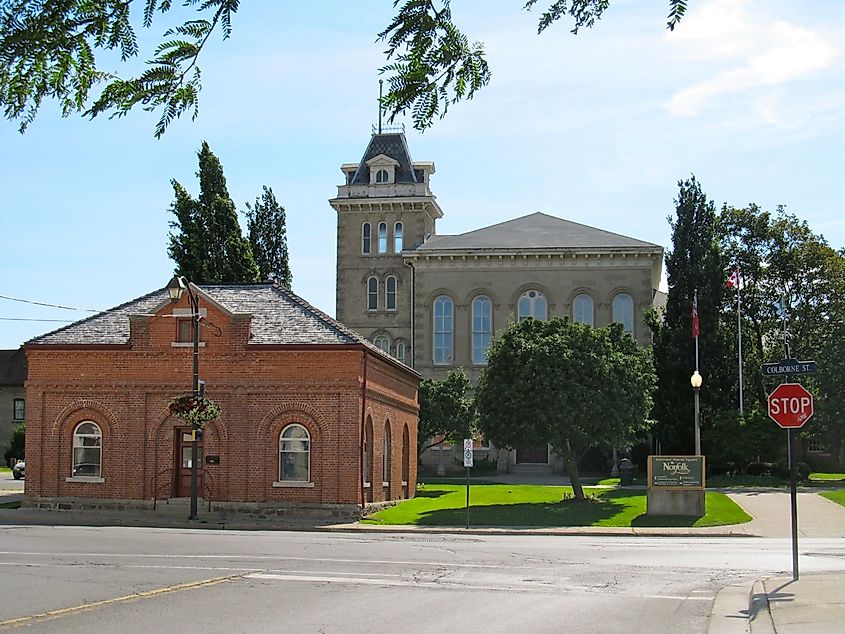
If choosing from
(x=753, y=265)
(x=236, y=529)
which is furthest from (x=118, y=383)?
(x=753, y=265)

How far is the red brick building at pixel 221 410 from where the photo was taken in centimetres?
3528

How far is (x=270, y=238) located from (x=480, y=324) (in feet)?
43.9

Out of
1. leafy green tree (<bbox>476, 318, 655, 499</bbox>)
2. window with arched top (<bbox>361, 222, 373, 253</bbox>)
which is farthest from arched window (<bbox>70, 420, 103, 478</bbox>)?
window with arched top (<bbox>361, 222, 373, 253</bbox>)

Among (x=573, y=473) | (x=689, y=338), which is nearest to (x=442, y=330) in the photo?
(x=689, y=338)

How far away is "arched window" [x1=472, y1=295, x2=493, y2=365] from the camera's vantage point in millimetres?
65438

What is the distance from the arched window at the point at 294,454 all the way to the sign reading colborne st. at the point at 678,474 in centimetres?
1074

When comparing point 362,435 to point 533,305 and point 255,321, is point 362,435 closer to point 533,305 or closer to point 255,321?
point 255,321

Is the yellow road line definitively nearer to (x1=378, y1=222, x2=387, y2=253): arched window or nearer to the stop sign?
the stop sign

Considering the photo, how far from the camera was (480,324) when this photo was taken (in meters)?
65.6

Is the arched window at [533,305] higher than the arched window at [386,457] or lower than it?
higher

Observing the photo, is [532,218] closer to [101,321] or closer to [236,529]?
[101,321]

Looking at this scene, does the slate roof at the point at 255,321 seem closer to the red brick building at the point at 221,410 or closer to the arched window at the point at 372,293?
the red brick building at the point at 221,410

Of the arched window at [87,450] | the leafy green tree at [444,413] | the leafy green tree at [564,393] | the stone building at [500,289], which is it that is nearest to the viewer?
the arched window at [87,450]

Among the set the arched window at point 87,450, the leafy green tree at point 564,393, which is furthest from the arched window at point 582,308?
the arched window at point 87,450
